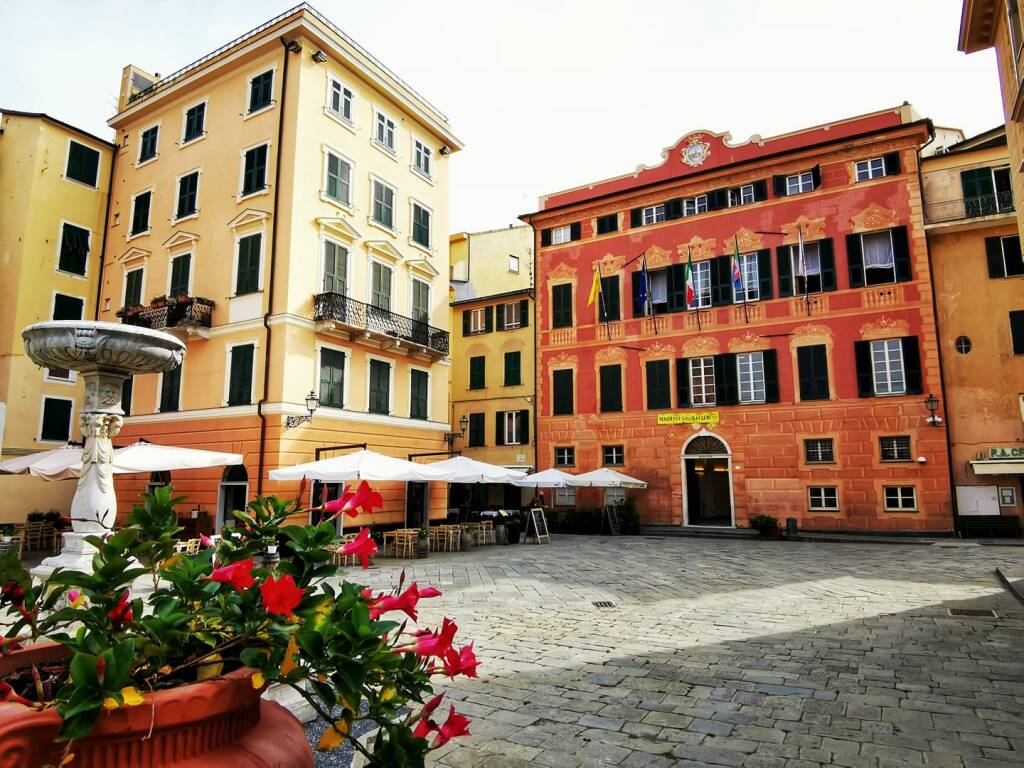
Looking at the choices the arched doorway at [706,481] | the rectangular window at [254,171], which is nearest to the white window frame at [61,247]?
the rectangular window at [254,171]

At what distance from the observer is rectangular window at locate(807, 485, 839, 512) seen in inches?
827

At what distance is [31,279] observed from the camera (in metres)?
21.7

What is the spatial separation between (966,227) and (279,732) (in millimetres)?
25119

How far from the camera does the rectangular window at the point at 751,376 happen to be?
2277cm

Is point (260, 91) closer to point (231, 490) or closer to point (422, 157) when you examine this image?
point (422, 157)

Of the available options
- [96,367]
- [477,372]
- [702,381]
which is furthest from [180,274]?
[702,381]

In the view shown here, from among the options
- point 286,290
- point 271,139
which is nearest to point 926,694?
point 286,290

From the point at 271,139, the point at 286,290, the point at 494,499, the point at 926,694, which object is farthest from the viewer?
the point at 494,499

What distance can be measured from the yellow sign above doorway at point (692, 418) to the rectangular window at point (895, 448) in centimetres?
533

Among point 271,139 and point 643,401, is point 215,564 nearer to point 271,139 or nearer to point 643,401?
point 271,139

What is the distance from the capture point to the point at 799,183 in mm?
23062

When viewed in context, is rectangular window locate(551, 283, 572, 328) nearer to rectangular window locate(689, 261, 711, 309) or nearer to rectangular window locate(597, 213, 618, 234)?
rectangular window locate(597, 213, 618, 234)

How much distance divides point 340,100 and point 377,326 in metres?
7.58

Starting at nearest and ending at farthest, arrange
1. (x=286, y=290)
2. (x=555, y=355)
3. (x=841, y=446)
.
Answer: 1. (x=286, y=290)
2. (x=841, y=446)
3. (x=555, y=355)
